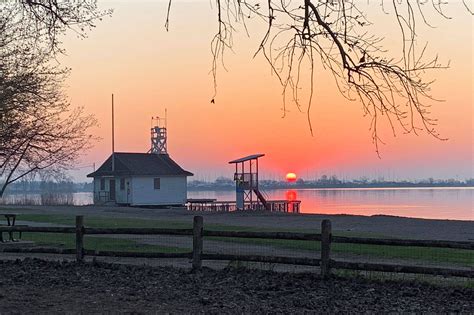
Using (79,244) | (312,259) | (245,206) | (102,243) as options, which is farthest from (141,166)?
(312,259)

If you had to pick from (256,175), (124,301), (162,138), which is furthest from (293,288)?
(162,138)

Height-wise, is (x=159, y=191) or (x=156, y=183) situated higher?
(x=156, y=183)

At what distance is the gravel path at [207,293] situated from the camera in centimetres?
879

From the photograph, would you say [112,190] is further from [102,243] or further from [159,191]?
[102,243]

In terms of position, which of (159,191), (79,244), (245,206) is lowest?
(245,206)

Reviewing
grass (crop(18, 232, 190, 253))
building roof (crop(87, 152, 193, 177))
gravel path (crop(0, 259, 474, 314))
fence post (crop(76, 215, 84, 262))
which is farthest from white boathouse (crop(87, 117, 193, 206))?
gravel path (crop(0, 259, 474, 314))

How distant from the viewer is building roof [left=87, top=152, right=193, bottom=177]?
6084 cm

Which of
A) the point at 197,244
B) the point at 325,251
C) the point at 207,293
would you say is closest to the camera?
the point at 207,293

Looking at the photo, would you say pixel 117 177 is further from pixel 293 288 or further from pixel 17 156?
pixel 293 288

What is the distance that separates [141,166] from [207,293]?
52800mm

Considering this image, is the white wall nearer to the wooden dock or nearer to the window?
the window

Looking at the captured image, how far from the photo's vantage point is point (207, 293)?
9711 millimetres

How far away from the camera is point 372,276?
36.8ft

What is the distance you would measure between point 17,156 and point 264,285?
38.6 ft
